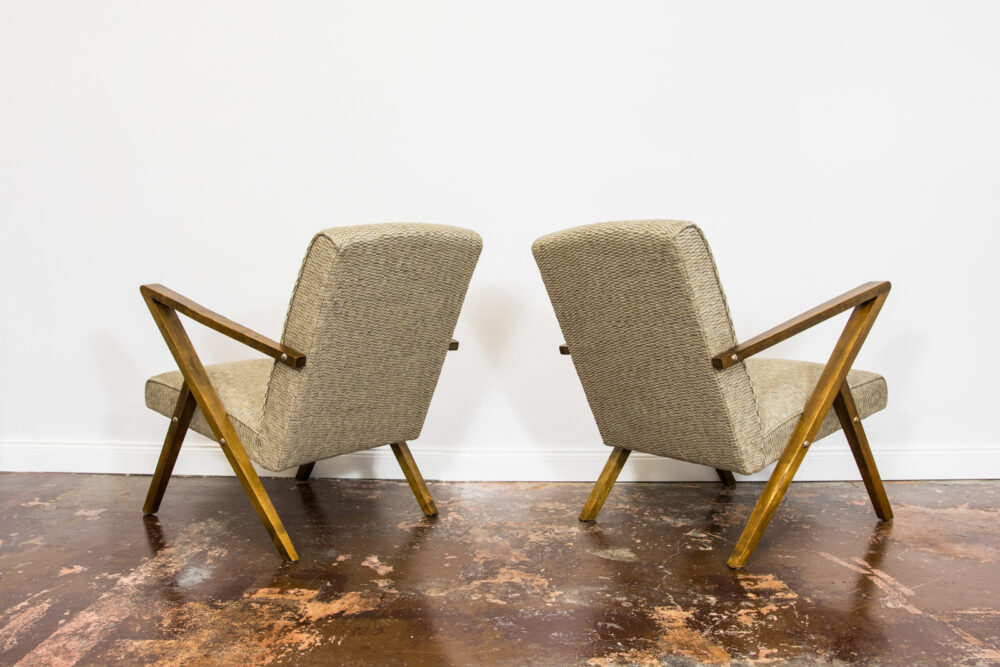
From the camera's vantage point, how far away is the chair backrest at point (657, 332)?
2059 mm

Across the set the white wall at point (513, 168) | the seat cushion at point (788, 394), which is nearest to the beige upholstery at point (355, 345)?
the white wall at point (513, 168)

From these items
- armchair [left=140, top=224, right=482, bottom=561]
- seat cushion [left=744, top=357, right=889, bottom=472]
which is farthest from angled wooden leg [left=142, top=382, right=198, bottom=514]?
seat cushion [left=744, top=357, right=889, bottom=472]

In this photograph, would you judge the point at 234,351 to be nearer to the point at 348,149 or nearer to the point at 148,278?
the point at 148,278

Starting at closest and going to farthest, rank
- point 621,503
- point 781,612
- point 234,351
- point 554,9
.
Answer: point 781,612
point 621,503
point 554,9
point 234,351

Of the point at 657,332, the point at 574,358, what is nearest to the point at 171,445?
the point at 574,358

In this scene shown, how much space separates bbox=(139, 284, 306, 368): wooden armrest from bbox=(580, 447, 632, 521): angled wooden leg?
3.58ft

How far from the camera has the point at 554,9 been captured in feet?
10.2

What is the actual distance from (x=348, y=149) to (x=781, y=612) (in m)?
2.30

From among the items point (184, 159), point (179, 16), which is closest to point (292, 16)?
point (179, 16)

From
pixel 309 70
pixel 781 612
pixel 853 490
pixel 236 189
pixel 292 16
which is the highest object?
pixel 292 16

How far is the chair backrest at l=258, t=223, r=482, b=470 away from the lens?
2.11 m

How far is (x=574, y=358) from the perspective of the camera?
8.27 ft

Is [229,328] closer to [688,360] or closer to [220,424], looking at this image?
→ [220,424]

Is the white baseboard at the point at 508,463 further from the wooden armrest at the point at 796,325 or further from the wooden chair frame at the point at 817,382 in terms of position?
the wooden armrest at the point at 796,325
